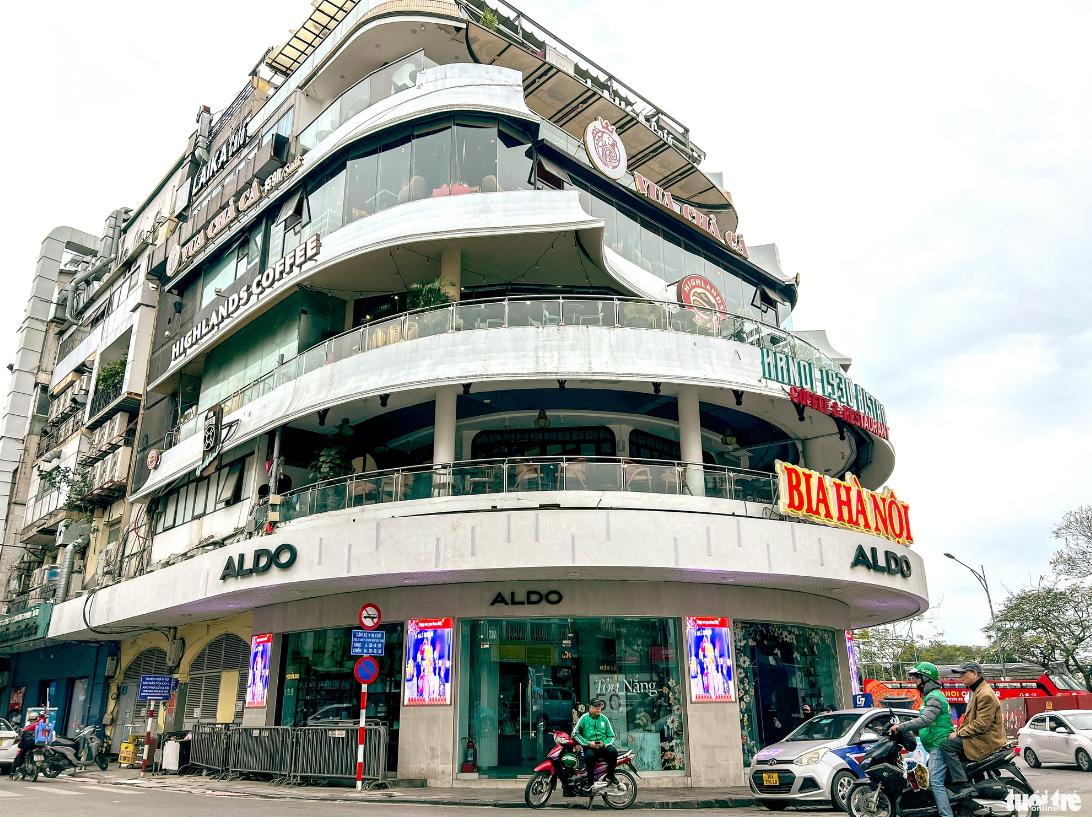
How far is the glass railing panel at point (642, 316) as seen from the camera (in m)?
19.9

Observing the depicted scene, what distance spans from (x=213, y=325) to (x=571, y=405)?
12.6 m

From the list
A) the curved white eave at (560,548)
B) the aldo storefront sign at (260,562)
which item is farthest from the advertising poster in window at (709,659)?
the aldo storefront sign at (260,562)

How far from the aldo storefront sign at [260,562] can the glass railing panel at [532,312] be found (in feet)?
23.8

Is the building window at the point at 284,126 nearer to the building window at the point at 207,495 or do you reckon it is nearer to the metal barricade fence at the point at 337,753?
the building window at the point at 207,495

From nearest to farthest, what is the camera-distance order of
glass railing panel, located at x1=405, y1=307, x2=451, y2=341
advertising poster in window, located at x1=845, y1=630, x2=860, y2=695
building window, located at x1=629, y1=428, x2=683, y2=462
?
glass railing panel, located at x1=405, y1=307, x2=451, y2=341 < advertising poster in window, located at x1=845, y1=630, x2=860, y2=695 < building window, located at x1=629, y1=428, x2=683, y2=462

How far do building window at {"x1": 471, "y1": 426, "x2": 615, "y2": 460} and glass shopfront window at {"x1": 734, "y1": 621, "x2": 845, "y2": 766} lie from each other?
5.99m

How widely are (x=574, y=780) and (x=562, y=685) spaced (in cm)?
452

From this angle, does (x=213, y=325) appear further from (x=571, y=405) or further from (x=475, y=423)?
(x=571, y=405)

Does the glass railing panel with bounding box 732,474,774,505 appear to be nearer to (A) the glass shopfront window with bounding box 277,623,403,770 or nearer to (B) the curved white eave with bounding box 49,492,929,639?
(B) the curved white eave with bounding box 49,492,929,639

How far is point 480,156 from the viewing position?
2202 centimetres

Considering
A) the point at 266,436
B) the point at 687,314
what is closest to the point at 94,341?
the point at 266,436

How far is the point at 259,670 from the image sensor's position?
2184 cm

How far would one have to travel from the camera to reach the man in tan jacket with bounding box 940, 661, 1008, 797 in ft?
29.0

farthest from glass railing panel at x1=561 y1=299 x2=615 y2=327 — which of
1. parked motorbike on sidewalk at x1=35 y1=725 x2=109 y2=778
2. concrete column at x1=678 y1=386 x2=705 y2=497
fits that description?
parked motorbike on sidewalk at x1=35 y1=725 x2=109 y2=778
